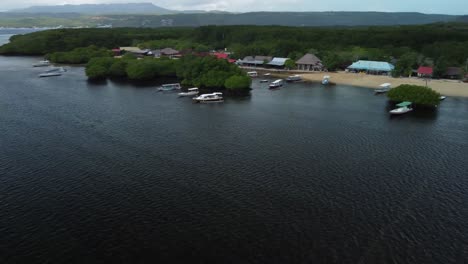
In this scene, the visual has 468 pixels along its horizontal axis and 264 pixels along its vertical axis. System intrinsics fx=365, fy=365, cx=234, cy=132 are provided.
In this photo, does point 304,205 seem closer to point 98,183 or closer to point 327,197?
point 327,197

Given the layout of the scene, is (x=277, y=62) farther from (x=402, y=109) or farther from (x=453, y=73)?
(x=402, y=109)

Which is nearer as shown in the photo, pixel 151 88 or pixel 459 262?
pixel 459 262

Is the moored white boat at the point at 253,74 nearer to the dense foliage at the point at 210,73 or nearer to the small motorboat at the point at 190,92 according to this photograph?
the dense foliage at the point at 210,73

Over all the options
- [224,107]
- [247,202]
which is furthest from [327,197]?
[224,107]

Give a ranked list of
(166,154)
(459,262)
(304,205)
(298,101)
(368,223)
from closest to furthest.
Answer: (459,262) < (368,223) < (304,205) < (166,154) < (298,101)

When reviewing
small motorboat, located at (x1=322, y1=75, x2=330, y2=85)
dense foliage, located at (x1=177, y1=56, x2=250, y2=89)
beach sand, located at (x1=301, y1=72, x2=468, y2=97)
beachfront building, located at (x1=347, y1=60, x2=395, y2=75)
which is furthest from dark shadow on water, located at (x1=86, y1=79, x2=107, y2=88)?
beachfront building, located at (x1=347, y1=60, x2=395, y2=75)

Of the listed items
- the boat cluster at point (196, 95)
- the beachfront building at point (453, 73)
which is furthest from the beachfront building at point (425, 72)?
the boat cluster at point (196, 95)

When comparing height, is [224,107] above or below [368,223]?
above

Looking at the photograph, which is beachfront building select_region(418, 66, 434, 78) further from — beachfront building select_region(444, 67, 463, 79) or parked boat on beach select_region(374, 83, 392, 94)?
parked boat on beach select_region(374, 83, 392, 94)
